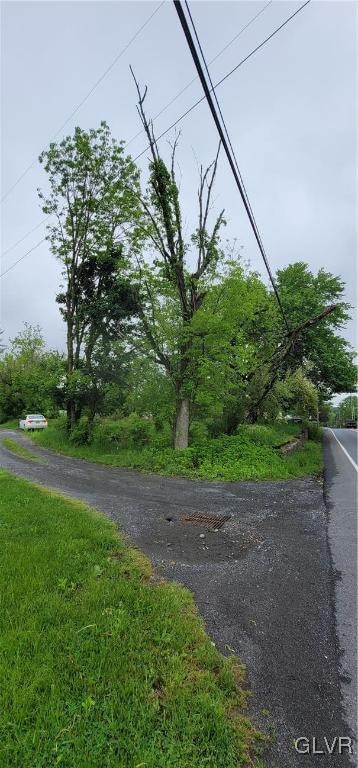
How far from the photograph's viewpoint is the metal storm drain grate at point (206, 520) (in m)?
5.60

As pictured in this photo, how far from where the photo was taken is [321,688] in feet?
7.81

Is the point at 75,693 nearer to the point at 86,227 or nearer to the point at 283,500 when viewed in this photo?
the point at 283,500

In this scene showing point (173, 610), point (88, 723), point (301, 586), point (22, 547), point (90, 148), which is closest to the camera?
point (88, 723)

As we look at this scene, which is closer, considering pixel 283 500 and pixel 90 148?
pixel 283 500

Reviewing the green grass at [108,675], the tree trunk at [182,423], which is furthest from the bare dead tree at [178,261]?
the green grass at [108,675]

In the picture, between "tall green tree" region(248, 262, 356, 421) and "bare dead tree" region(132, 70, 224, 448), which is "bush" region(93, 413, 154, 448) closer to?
"bare dead tree" region(132, 70, 224, 448)

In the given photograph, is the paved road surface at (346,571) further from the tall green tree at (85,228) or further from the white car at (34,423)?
the white car at (34,423)

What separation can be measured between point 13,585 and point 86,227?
15960 mm

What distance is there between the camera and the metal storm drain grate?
220 inches

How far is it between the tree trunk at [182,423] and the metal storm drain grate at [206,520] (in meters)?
5.45

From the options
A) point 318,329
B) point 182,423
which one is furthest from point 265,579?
point 318,329

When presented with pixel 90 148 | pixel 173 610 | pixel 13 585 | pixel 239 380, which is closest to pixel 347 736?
pixel 173 610

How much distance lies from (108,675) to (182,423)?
9.37m

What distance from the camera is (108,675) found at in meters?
2.33
